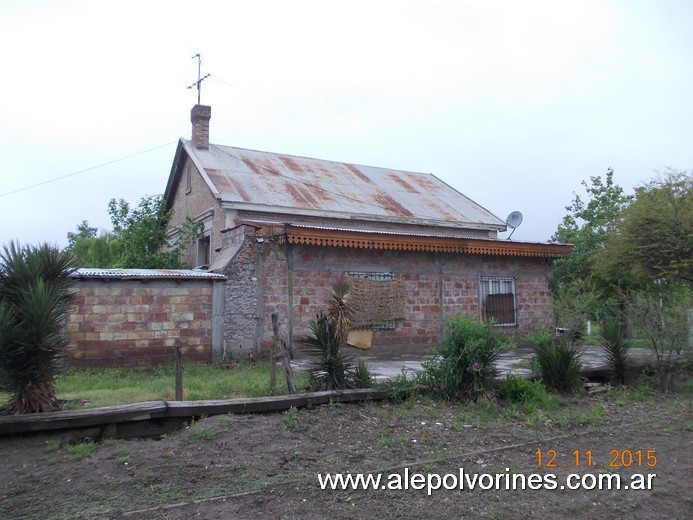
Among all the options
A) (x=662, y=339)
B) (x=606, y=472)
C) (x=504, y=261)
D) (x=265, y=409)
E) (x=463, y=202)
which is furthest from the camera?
(x=463, y=202)

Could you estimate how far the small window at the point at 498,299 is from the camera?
51.5 ft

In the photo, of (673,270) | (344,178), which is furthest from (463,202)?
(673,270)

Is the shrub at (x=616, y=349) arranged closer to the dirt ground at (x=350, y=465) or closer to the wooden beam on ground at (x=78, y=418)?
the dirt ground at (x=350, y=465)

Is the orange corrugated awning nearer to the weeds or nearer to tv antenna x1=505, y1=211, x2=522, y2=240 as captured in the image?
tv antenna x1=505, y1=211, x2=522, y2=240

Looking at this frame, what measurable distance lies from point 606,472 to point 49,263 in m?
6.47

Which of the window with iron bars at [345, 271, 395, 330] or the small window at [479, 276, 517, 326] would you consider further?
the small window at [479, 276, 517, 326]

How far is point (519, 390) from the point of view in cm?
825

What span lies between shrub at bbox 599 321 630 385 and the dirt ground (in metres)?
2.34

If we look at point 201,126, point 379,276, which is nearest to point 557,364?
point 379,276

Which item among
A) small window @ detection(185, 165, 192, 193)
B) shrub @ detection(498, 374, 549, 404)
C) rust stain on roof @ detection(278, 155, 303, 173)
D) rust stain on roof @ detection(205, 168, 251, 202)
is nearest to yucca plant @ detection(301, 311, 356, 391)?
shrub @ detection(498, 374, 549, 404)

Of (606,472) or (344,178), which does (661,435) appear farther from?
(344,178)

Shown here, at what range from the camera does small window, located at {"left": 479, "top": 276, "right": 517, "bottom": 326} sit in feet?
51.5

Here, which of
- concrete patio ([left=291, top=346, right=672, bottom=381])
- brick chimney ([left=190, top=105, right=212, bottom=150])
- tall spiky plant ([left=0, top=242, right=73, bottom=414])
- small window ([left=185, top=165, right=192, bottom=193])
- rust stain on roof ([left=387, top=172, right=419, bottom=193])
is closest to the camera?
tall spiky plant ([left=0, top=242, right=73, bottom=414])

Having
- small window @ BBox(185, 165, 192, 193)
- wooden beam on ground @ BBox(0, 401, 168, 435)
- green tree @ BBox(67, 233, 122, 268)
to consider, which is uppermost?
small window @ BBox(185, 165, 192, 193)
